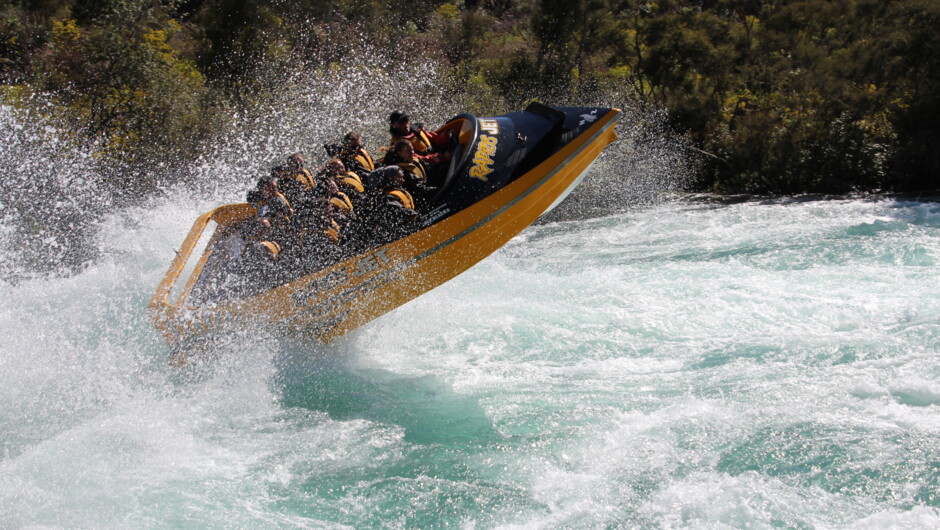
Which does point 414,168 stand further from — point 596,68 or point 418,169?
point 596,68

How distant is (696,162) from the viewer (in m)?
13.6

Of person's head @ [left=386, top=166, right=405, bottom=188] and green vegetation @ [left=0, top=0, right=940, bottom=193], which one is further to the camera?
green vegetation @ [left=0, top=0, right=940, bottom=193]

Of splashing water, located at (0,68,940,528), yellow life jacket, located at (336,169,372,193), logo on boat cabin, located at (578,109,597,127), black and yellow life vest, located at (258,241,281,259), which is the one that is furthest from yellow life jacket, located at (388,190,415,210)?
logo on boat cabin, located at (578,109,597,127)

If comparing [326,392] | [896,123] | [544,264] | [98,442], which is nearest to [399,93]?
[544,264]

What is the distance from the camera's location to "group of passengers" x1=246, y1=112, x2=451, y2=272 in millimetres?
5809

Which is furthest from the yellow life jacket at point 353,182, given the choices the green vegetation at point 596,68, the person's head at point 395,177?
the green vegetation at point 596,68

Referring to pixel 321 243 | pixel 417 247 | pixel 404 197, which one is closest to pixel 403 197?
pixel 404 197

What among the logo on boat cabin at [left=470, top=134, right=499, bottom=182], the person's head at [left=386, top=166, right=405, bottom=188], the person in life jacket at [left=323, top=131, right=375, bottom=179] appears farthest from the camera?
the person in life jacket at [left=323, top=131, right=375, bottom=179]

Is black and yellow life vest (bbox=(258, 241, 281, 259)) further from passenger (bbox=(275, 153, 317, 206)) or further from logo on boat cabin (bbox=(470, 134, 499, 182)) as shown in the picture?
logo on boat cabin (bbox=(470, 134, 499, 182))

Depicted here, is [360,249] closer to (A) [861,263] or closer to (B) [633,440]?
(B) [633,440]

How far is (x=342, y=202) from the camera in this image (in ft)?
19.2

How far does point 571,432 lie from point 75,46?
1138 centimetres

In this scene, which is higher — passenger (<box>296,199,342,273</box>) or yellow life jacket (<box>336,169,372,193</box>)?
yellow life jacket (<box>336,169,372,193</box>)

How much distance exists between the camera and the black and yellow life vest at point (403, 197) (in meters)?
5.87
